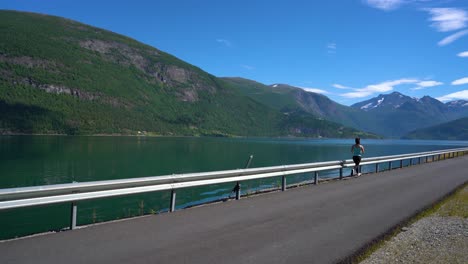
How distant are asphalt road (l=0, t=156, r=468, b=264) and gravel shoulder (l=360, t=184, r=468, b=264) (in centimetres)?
47

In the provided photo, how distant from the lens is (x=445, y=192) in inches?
575

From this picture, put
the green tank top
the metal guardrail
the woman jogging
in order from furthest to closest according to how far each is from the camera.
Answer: the green tank top < the woman jogging < the metal guardrail

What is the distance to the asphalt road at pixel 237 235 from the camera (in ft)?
20.6

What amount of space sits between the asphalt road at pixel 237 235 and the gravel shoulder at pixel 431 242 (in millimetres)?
468

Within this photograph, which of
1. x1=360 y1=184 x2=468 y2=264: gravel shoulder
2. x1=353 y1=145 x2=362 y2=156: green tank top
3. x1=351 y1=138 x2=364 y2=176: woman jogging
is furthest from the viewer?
x1=353 y1=145 x2=362 y2=156: green tank top

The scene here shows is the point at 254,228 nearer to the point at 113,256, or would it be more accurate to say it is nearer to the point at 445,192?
the point at 113,256

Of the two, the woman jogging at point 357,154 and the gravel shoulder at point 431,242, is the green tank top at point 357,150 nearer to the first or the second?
the woman jogging at point 357,154

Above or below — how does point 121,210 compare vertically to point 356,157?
below

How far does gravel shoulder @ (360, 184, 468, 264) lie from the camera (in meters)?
6.68

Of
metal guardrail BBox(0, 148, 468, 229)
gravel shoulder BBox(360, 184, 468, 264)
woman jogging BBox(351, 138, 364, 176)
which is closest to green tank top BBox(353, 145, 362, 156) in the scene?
woman jogging BBox(351, 138, 364, 176)

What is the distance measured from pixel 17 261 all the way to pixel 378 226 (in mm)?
7324

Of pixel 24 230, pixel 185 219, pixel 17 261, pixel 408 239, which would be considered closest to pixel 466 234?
pixel 408 239

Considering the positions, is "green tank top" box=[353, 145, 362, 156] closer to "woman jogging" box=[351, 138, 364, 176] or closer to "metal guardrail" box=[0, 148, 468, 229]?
"woman jogging" box=[351, 138, 364, 176]

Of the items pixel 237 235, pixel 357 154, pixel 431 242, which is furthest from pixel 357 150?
pixel 237 235
